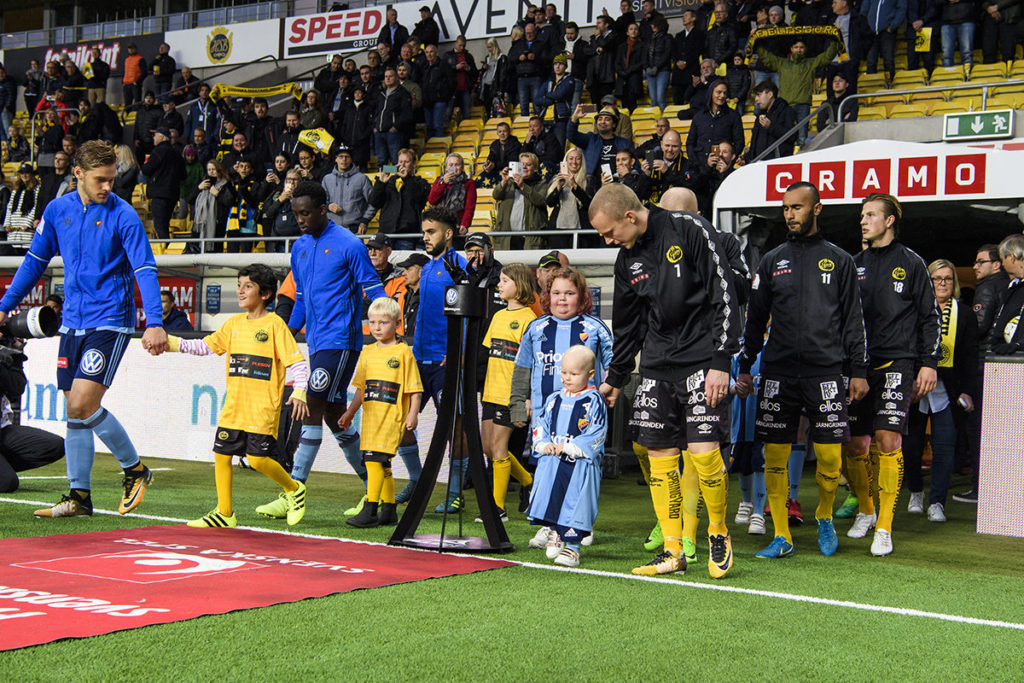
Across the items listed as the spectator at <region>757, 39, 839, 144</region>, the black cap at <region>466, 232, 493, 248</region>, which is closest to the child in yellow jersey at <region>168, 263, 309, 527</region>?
the black cap at <region>466, 232, 493, 248</region>

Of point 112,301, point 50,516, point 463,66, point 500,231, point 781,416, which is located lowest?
point 50,516

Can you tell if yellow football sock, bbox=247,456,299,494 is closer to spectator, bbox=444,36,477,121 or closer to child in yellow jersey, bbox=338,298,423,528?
child in yellow jersey, bbox=338,298,423,528

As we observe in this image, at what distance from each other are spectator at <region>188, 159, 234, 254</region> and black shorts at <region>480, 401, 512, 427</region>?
10.2 meters

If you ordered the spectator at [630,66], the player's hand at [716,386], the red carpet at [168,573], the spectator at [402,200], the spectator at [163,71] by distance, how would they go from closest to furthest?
the red carpet at [168,573] → the player's hand at [716,386] → the spectator at [402,200] → the spectator at [630,66] → the spectator at [163,71]

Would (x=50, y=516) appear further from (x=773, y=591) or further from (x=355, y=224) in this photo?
(x=355, y=224)

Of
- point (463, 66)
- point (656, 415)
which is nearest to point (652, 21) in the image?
point (463, 66)

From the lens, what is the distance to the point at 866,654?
3.79 meters

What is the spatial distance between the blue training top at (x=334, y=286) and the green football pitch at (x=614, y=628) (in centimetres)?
125

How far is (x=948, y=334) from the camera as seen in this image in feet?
26.9

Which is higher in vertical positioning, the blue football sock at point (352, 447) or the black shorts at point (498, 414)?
the black shorts at point (498, 414)

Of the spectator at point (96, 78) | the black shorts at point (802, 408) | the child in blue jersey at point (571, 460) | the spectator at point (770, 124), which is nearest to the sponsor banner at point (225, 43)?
the spectator at point (96, 78)

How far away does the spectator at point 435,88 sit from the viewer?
17297 mm

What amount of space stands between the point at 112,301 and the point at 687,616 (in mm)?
4000

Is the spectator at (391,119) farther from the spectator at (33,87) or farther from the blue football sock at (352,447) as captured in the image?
the spectator at (33,87)
